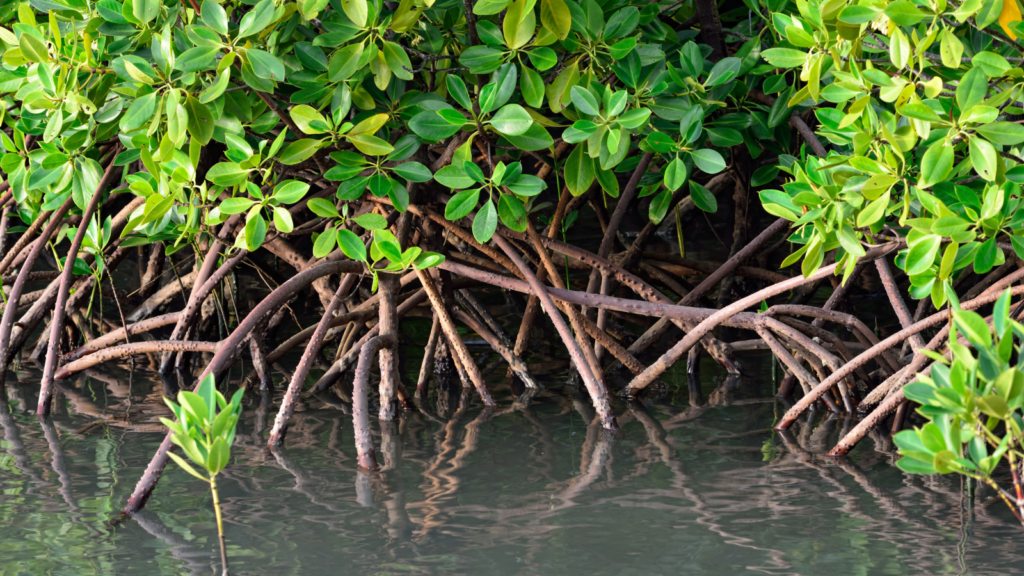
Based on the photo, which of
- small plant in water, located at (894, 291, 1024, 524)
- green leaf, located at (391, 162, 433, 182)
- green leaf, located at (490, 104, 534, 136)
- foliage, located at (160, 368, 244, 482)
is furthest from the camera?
green leaf, located at (391, 162, 433, 182)

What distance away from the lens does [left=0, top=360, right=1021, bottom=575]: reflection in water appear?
7.47 feet

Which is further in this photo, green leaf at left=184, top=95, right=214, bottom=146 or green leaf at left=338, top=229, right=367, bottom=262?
green leaf at left=338, top=229, right=367, bottom=262

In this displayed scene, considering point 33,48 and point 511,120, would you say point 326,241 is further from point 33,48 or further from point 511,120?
point 33,48

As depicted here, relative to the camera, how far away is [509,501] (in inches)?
104

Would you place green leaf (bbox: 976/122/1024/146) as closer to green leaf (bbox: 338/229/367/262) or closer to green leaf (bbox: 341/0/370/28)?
green leaf (bbox: 341/0/370/28)

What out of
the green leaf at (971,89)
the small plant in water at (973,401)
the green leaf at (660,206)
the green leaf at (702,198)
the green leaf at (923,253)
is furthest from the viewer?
the green leaf at (660,206)

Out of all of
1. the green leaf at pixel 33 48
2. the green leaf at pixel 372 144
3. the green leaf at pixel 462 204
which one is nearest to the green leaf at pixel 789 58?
the green leaf at pixel 462 204

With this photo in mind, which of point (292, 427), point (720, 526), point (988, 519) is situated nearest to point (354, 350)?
point (292, 427)

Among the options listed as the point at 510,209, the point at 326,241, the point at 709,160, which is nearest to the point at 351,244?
the point at 326,241

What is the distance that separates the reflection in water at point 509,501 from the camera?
2275 mm

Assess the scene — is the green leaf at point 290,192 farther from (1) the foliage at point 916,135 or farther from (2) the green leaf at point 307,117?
(1) the foliage at point 916,135

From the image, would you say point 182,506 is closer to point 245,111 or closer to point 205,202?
point 205,202

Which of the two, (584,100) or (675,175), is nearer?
(584,100)

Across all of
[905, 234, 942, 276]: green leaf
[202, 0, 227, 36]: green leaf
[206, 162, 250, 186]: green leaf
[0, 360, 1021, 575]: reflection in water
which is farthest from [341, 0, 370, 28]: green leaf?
[905, 234, 942, 276]: green leaf
